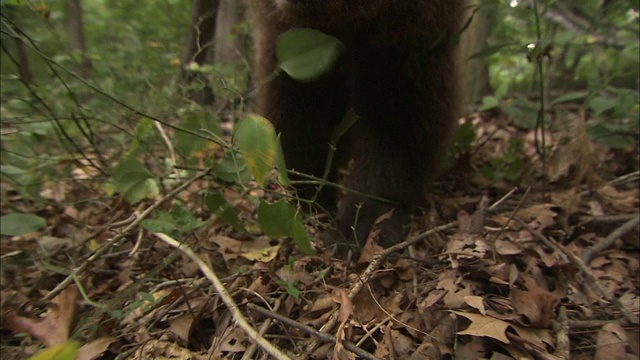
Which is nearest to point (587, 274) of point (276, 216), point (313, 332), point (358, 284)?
point (358, 284)

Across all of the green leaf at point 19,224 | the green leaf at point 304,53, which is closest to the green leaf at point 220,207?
the green leaf at point 304,53

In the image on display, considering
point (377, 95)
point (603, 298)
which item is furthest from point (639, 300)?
point (377, 95)

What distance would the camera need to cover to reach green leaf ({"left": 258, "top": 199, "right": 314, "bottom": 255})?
4.91ft

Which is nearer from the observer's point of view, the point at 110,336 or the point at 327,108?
the point at 110,336

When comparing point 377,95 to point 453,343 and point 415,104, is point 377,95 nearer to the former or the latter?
point 415,104

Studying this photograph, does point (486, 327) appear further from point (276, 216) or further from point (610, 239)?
point (610, 239)

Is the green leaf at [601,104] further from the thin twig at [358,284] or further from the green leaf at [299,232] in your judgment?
the green leaf at [299,232]

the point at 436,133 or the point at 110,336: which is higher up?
the point at 436,133

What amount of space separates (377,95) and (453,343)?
1051mm

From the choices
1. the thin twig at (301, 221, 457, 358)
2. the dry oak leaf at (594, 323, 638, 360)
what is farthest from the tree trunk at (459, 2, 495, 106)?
the dry oak leaf at (594, 323, 638, 360)

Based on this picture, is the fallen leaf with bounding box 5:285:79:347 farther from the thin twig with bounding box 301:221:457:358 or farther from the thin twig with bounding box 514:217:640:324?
the thin twig with bounding box 514:217:640:324

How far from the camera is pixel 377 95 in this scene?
1.99 meters

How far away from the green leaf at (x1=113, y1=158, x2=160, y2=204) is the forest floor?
0.10 m

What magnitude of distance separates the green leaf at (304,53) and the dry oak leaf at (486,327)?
92 centimetres
